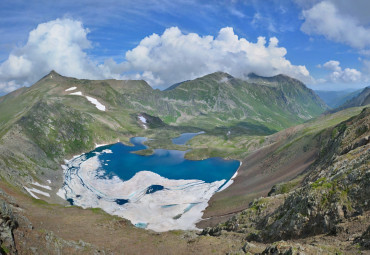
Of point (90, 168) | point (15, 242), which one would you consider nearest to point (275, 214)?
point (15, 242)

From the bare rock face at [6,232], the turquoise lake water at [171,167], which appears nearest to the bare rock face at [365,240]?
the bare rock face at [6,232]

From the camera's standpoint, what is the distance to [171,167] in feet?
555

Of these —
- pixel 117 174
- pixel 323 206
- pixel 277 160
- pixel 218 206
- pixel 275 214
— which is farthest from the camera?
pixel 117 174

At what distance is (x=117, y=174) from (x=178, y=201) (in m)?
54.6

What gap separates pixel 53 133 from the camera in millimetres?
191750

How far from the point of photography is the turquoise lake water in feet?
484

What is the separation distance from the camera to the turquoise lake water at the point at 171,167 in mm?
147625

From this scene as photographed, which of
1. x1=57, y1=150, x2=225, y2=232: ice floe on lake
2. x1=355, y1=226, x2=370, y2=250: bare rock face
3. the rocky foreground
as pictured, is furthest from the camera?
x1=57, y1=150, x2=225, y2=232: ice floe on lake

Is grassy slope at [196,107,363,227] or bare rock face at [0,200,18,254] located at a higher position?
bare rock face at [0,200,18,254]

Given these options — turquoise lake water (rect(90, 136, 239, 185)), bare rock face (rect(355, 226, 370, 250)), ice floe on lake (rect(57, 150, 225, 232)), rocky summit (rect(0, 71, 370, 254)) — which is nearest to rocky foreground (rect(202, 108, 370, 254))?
bare rock face (rect(355, 226, 370, 250))

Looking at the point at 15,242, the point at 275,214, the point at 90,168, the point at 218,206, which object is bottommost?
the point at 218,206

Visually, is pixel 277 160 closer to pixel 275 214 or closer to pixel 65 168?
pixel 275 214

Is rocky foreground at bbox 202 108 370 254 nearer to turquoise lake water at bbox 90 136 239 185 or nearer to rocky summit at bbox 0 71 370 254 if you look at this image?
rocky summit at bbox 0 71 370 254

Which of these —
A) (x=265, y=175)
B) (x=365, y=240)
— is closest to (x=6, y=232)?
(x=365, y=240)
